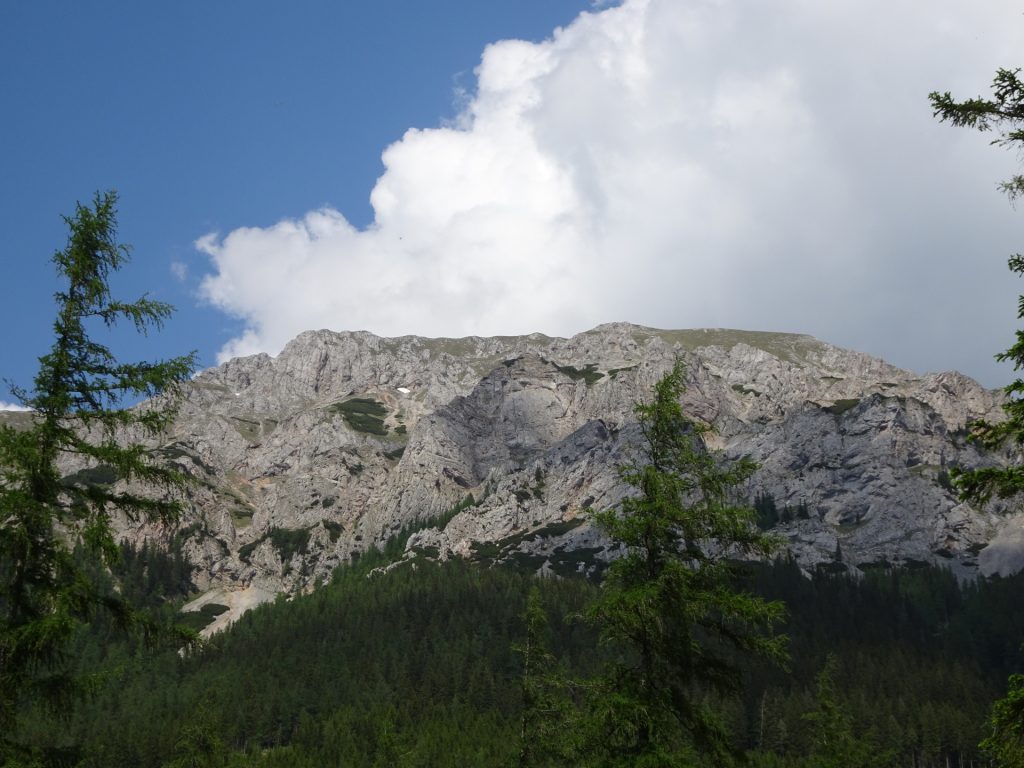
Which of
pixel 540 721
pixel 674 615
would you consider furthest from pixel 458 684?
pixel 674 615

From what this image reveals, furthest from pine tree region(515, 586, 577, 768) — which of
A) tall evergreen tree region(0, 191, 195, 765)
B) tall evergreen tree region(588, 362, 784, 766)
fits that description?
tall evergreen tree region(0, 191, 195, 765)

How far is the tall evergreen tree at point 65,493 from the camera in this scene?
13.2m

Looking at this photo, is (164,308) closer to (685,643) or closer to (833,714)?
(685,643)

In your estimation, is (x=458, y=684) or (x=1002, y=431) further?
(x=458, y=684)

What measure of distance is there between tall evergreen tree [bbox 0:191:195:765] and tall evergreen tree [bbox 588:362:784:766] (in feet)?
33.6

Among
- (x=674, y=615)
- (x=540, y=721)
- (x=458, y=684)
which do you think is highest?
(x=674, y=615)

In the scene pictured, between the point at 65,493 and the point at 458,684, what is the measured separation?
133 metres

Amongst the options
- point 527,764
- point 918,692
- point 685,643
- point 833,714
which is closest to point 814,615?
point 918,692

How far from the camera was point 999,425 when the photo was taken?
470 inches

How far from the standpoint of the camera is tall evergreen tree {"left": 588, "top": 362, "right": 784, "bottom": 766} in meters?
16.6

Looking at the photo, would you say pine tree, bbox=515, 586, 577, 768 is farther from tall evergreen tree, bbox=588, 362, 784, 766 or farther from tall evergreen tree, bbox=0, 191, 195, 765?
tall evergreen tree, bbox=0, 191, 195, 765

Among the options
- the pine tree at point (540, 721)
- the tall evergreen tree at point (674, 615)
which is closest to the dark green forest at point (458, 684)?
the pine tree at point (540, 721)

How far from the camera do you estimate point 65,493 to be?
575 inches

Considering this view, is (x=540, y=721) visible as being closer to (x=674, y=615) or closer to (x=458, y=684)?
(x=674, y=615)
